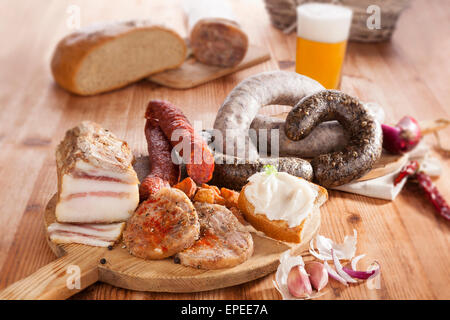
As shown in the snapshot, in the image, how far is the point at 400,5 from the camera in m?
3.98

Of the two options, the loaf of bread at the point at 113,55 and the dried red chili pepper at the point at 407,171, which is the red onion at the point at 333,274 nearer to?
the dried red chili pepper at the point at 407,171

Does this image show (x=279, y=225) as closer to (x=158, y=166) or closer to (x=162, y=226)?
(x=162, y=226)

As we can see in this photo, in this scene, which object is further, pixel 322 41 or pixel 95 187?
pixel 322 41

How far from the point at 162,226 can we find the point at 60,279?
0.40 m

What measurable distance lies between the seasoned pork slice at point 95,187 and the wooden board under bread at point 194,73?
164 cm

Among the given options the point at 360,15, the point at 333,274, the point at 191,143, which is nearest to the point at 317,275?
the point at 333,274

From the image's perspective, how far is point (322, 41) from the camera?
119 inches

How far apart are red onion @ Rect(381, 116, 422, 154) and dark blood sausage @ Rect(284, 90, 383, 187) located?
0.72 feet

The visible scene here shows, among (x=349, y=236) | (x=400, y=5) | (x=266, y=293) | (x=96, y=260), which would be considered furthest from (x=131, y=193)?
(x=400, y=5)

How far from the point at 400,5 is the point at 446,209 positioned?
2.14m

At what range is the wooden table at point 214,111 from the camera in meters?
2.05

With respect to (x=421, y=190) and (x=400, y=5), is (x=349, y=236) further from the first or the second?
(x=400, y=5)

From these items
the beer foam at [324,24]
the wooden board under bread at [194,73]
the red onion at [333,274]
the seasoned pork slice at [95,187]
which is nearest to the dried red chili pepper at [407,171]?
the red onion at [333,274]

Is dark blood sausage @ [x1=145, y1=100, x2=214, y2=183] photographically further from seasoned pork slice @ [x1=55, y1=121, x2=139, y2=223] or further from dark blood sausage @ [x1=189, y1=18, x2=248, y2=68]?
dark blood sausage @ [x1=189, y1=18, x2=248, y2=68]
